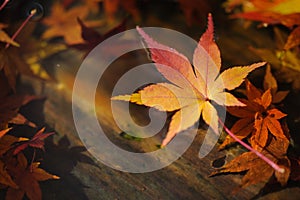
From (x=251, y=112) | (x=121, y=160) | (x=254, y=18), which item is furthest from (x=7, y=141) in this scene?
(x=254, y=18)

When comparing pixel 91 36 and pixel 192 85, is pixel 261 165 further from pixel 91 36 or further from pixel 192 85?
pixel 91 36

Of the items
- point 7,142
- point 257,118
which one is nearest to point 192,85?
point 257,118

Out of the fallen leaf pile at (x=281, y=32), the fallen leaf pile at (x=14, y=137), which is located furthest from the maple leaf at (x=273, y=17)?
the fallen leaf pile at (x=14, y=137)

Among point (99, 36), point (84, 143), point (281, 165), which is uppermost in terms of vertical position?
point (99, 36)

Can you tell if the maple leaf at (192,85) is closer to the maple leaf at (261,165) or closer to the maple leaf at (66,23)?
the maple leaf at (261,165)

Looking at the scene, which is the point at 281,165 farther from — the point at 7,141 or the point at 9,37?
the point at 9,37
